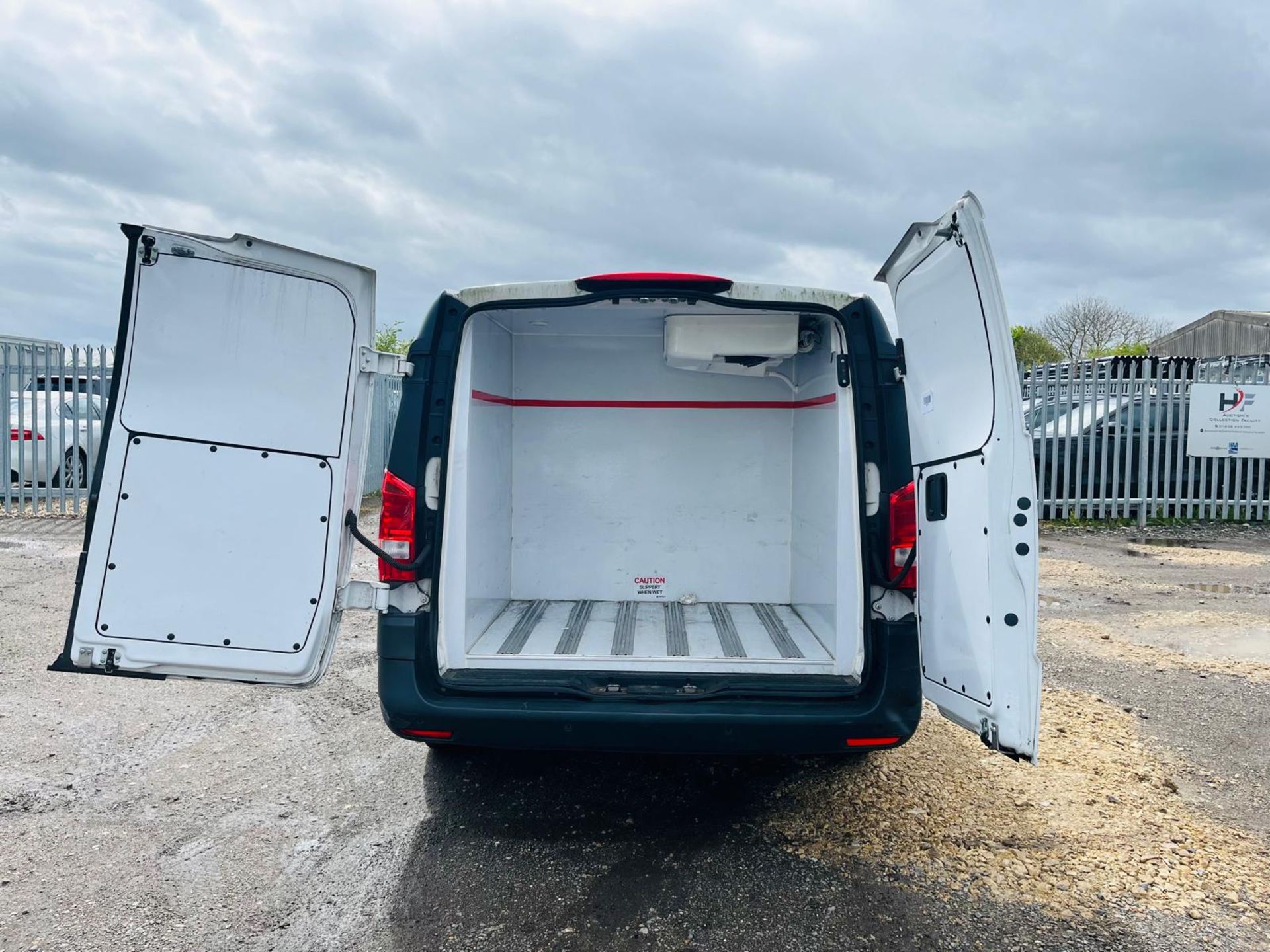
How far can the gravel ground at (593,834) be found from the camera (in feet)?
8.00

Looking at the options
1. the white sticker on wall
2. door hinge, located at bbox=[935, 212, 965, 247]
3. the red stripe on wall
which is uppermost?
door hinge, located at bbox=[935, 212, 965, 247]

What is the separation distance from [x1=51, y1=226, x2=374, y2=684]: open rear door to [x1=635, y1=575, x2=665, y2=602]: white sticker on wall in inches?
79.6

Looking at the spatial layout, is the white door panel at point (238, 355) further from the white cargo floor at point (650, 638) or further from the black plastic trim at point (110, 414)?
the white cargo floor at point (650, 638)

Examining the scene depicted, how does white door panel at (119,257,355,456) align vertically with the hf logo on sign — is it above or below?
below

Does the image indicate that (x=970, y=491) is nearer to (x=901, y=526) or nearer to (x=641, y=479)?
(x=901, y=526)

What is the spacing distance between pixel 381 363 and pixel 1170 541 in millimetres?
10591

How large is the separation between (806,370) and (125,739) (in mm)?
3665

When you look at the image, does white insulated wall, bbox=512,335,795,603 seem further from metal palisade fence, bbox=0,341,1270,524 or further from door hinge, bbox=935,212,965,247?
metal palisade fence, bbox=0,341,1270,524

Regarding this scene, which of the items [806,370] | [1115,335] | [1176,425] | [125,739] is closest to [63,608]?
[125,739]

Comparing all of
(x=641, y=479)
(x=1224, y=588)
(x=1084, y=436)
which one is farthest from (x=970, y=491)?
(x=1084, y=436)

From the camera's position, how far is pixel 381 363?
2781 mm

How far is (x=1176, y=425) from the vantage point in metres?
10.9

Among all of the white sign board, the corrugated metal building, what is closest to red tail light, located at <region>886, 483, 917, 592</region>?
the white sign board

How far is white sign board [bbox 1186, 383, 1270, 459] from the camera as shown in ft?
34.8
